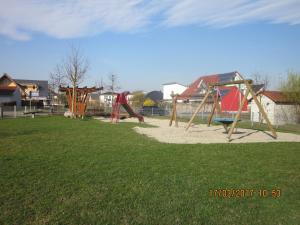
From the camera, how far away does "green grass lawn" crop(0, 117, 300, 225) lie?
11.8ft

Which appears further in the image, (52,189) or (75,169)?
(75,169)

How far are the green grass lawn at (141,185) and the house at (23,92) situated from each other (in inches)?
1624

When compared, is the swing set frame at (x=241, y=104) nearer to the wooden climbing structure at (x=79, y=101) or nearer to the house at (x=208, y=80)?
the wooden climbing structure at (x=79, y=101)

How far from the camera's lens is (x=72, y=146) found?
8359 mm

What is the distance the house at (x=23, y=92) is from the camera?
164ft

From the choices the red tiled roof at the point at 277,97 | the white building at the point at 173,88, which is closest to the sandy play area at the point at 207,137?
the red tiled roof at the point at 277,97

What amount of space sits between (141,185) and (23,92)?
59.6 m

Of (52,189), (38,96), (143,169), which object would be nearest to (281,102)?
(143,169)

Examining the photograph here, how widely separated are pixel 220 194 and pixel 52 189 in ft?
8.58

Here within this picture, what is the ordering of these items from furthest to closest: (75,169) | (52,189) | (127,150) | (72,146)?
(72,146) < (127,150) < (75,169) < (52,189)

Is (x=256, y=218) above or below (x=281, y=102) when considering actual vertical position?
below

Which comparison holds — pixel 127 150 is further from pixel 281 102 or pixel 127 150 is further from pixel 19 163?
pixel 281 102

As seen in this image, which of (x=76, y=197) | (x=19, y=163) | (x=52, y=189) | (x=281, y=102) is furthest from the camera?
(x=281, y=102)
